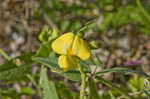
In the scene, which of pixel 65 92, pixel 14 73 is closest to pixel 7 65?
pixel 14 73

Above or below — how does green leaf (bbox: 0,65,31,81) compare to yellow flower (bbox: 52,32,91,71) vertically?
below

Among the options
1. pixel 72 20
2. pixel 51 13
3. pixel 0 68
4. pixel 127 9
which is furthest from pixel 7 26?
pixel 0 68

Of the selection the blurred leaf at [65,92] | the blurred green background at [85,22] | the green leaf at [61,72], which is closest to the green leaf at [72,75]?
the green leaf at [61,72]

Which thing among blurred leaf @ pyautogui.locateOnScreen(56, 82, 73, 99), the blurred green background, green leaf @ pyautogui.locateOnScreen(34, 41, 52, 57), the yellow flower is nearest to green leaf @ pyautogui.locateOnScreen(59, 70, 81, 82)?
the yellow flower

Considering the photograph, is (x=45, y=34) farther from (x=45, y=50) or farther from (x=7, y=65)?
(x=7, y=65)

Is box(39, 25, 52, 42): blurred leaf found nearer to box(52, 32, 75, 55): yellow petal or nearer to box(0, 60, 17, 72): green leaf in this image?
box(0, 60, 17, 72): green leaf

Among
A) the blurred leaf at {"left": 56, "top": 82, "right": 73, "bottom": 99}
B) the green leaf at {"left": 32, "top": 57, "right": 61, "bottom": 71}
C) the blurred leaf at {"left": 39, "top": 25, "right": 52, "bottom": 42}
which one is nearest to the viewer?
the green leaf at {"left": 32, "top": 57, "right": 61, "bottom": 71}

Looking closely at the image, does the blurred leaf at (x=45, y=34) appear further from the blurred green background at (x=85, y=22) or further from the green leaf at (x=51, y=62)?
the blurred green background at (x=85, y=22)

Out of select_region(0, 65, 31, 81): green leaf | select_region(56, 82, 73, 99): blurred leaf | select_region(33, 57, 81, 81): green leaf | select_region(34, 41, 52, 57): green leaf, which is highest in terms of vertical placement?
select_region(34, 41, 52, 57): green leaf

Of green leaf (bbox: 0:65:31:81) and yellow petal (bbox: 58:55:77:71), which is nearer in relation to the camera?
yellow petal (bbox: 58:55:77:71)
